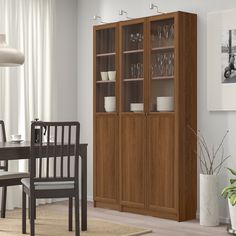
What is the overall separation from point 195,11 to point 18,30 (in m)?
2.16

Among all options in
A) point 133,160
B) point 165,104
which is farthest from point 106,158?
point 165,104

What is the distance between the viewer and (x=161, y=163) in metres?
5.83

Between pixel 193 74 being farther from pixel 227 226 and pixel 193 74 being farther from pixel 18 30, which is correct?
pixel 18 30

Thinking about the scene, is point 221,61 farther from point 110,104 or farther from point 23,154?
point 23,154

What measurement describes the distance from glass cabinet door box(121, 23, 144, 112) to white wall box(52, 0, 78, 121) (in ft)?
3.77

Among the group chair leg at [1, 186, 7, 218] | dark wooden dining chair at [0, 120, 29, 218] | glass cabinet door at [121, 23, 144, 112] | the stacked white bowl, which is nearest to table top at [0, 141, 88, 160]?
dark wooden dining chair at [0, 120, 29, 218]

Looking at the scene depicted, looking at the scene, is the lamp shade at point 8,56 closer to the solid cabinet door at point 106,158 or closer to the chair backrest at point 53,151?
the chair backrest at point 53,151

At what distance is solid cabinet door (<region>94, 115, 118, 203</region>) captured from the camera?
6355mm

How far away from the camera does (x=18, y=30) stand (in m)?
6.62

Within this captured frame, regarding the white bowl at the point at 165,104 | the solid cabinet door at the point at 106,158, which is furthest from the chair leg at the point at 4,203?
the white bowl at the point at 165,104

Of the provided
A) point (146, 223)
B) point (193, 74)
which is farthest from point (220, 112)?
point (146, 223)

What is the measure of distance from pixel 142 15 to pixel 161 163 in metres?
1.81

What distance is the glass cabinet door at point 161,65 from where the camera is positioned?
5793 millimetres

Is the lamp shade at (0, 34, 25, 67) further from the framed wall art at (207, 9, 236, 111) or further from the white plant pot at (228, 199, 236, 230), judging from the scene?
the white plant pot at (228, 199, 236, 230)
